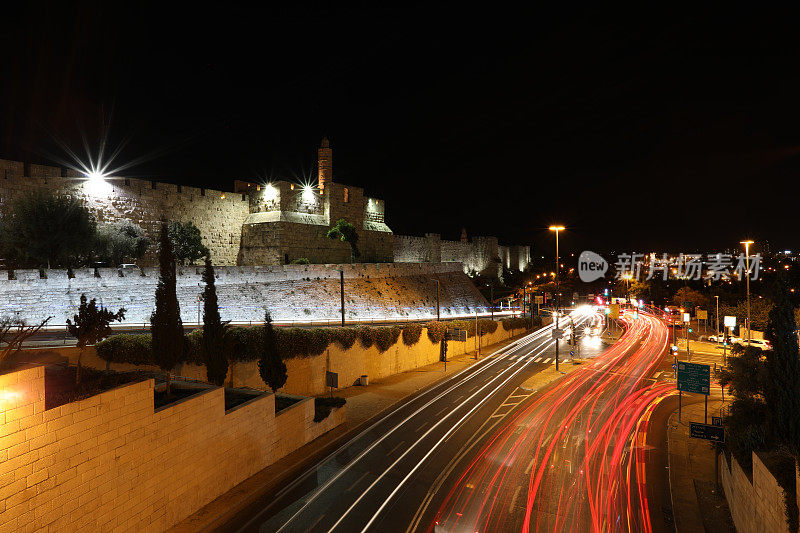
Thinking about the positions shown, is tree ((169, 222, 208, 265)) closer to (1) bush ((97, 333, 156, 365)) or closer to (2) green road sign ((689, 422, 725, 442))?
(1) bush ((97, 333, 156, 365))

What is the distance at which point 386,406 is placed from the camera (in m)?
18.2

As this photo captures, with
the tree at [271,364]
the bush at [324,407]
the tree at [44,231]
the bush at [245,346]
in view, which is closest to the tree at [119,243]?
the tree at [44,231]

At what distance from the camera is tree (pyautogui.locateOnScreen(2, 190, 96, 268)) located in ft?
89.0

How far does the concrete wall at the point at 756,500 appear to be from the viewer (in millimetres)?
6816

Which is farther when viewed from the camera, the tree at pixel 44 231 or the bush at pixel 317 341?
the tree at pixel 44 231

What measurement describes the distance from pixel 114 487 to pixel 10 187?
3183cm

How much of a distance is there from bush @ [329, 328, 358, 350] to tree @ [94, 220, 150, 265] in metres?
23.1

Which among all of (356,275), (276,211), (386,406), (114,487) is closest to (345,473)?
(114,487)

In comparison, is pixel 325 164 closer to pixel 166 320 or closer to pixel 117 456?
pixel 166 320

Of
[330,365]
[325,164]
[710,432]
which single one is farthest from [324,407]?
[325,164]

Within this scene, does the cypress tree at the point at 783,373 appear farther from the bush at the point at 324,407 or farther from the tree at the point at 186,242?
the tree at the point at 186,242

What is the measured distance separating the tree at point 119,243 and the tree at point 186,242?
2.34 m

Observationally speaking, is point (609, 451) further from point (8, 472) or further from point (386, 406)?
point (8, 472)

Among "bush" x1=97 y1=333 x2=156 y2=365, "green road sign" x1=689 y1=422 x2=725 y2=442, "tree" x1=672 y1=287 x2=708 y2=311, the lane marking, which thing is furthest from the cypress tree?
"tree" x1=672 y1=287 x2=708 y2=311
